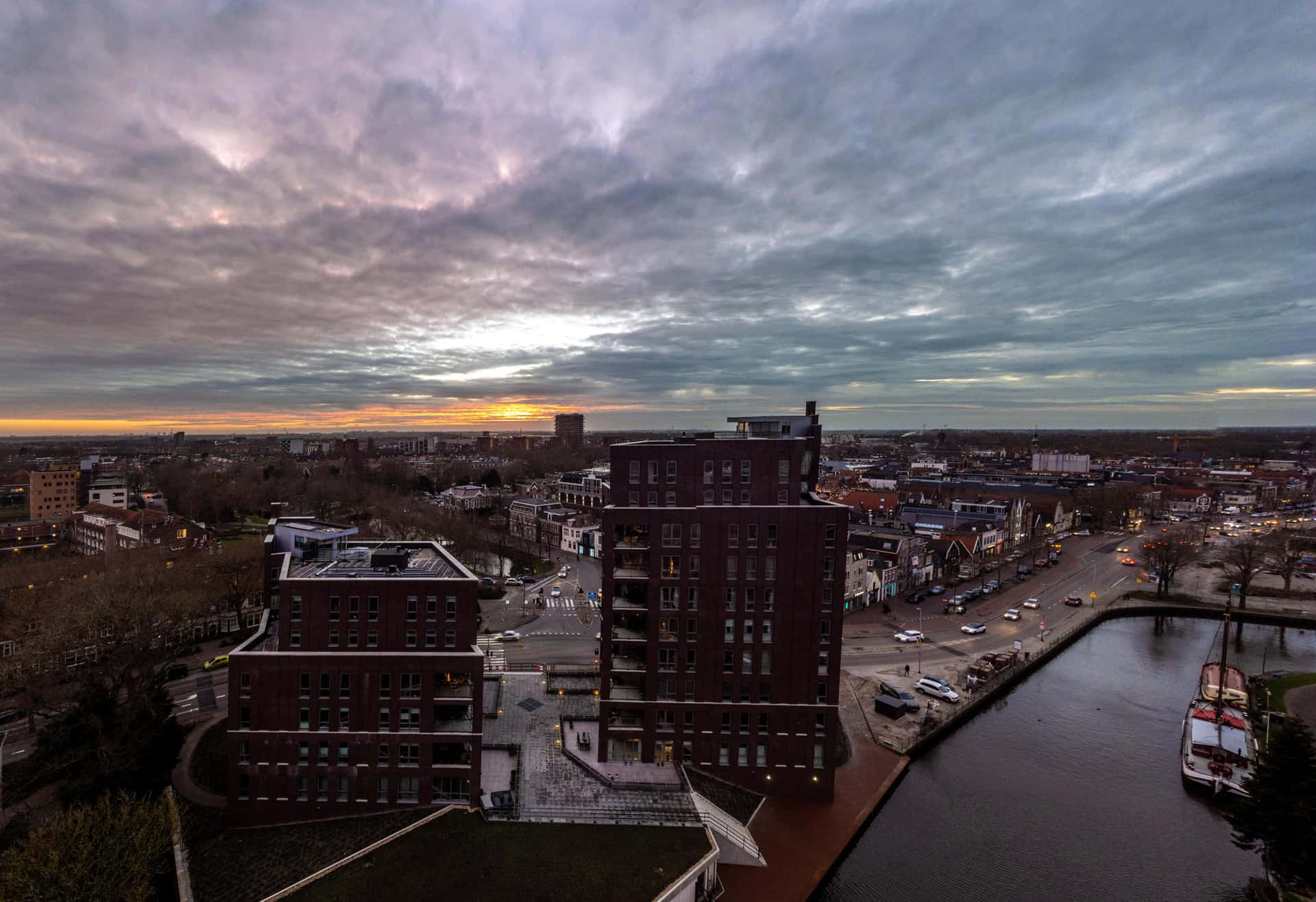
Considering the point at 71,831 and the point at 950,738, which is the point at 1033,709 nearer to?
the point at 950,738

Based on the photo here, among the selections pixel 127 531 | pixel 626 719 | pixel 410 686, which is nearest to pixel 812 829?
pixel 626 719

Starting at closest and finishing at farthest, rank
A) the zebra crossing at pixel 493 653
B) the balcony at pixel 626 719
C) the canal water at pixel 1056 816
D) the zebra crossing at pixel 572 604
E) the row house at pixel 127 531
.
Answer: the canal water at pixel 1056 816 → the balcony at pixel 626 719 → the zebra crossing at pixel 493 653 → the zebra crossing at pixel 572 604 → the row house at pixel 127 531

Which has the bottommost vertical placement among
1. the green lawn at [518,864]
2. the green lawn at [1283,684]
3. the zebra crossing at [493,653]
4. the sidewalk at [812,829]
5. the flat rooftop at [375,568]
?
the sidewalk at [812,829]

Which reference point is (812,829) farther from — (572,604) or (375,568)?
(572,604)

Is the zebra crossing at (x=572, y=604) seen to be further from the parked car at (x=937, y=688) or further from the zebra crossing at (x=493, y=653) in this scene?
the parked car at (x=937, y=688)

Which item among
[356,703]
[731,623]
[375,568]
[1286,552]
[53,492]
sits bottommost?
[1286,552]

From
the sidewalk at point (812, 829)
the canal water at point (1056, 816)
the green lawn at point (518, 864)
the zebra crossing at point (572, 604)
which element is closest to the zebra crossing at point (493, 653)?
the zebra crossing at point (572, 604)
